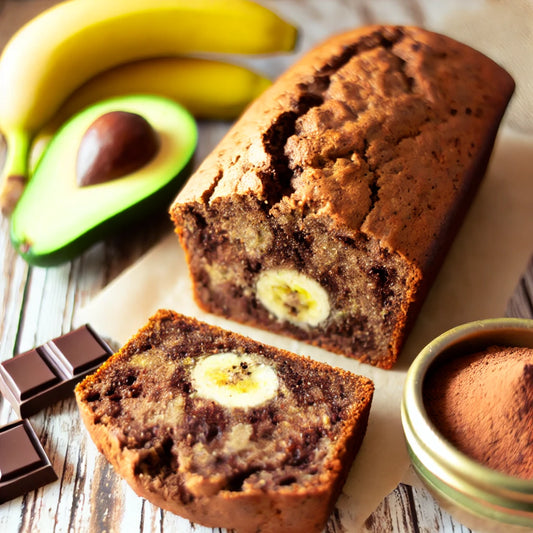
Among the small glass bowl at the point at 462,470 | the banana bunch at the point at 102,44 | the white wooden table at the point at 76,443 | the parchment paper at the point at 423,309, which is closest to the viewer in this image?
the small glass bowl at the point at 462,470

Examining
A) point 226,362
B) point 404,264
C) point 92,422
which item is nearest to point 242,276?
point 226,362

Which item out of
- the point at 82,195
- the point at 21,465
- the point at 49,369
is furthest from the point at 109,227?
the point at 21,465

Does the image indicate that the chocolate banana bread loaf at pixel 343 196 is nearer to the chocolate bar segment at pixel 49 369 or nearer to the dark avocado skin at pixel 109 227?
the dark avocado skin at pixel 109 227

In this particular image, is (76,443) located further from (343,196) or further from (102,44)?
(102,44)

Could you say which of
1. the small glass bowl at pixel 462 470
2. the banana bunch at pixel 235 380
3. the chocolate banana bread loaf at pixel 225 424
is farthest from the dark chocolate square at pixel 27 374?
the small glass bowl at pixel 462 470

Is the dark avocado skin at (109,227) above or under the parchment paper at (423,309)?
above

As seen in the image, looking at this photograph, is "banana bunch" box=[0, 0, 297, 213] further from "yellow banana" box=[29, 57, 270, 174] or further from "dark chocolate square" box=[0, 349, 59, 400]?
"dark chocolate square" box=[0, 349, 59, 400]

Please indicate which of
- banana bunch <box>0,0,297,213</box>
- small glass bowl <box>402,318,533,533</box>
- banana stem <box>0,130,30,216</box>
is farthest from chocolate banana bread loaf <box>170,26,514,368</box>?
banana stem <box>0,130,30,216</box>
